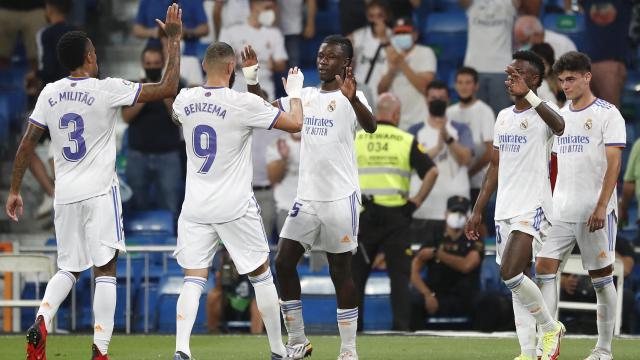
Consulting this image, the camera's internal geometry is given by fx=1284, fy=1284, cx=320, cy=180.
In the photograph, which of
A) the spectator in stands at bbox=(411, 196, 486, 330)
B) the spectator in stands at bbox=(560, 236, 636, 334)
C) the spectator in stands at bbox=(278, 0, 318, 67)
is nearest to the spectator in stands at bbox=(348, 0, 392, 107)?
the spectator in stands at bbox=(278, 0, 318, 67)

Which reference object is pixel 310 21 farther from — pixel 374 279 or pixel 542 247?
pixel 542 247

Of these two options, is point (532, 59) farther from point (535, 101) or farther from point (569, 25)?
point (569, 25)

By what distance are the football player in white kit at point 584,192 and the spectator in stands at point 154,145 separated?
6807mm

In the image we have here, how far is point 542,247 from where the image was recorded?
10094 millimetres

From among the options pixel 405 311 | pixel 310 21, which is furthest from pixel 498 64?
pixel 405 311

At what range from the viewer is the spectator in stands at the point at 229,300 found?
14109 mm

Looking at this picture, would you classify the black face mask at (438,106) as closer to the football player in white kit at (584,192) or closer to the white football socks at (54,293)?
the football player in white kit at (584,192)

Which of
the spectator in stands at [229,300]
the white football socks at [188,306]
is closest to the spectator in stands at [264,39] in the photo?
the spectator in stands at [229,300]

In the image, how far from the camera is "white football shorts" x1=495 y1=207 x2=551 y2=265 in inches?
380

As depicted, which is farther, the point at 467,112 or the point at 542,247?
the point at 467,112

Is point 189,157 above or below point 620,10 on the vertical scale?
below

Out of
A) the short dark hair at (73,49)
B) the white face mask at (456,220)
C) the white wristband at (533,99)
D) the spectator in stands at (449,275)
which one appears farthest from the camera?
the white face mask at (456,220)

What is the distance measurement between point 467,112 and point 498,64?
2.92 feet

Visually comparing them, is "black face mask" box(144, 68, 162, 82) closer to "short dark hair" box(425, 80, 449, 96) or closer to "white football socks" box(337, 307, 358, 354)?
"short dark hair" box(425, 80, 449, 96)
